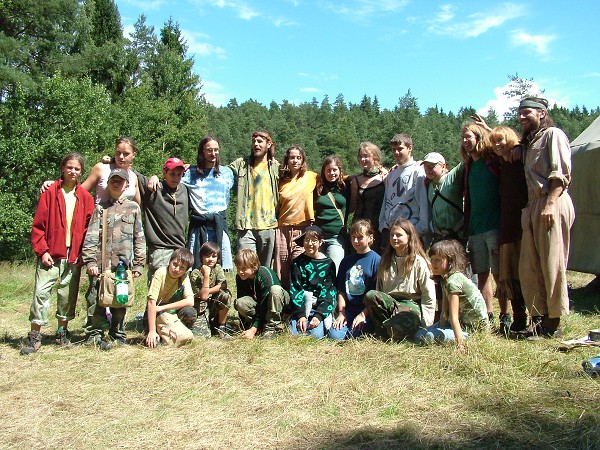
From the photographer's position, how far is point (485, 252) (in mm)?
4844

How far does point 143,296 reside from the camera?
7.47 metres

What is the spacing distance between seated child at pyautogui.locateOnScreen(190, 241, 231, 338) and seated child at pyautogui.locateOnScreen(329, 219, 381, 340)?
3.47ft

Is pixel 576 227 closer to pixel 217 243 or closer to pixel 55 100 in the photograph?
pixel 217 243

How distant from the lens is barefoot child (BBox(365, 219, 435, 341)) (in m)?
4.45

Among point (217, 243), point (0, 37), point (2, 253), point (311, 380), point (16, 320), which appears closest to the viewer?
point (311, 380)

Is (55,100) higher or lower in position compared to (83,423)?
higher

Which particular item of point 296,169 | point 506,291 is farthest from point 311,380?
point 296,169

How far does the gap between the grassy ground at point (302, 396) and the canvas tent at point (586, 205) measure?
4453 mm

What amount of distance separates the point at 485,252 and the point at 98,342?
3.41 metres

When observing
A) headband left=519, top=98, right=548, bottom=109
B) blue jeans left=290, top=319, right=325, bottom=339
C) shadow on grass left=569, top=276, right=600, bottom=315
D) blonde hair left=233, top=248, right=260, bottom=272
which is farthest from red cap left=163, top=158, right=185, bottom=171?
shadow on grass left=569, top=276, right=600, bottom=315

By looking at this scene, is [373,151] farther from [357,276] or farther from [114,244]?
[114,244]

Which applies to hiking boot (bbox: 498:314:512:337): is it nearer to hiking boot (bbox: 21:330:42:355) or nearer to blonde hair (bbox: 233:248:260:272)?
blonde hair (bbox: 233:248:260:272)

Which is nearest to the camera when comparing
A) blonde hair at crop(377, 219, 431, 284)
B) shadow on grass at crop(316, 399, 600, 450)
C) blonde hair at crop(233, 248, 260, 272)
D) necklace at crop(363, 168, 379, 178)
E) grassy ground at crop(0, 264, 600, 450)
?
shadow on grass at crop(316, 399, 600, 450)

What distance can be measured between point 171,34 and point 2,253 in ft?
79.2
